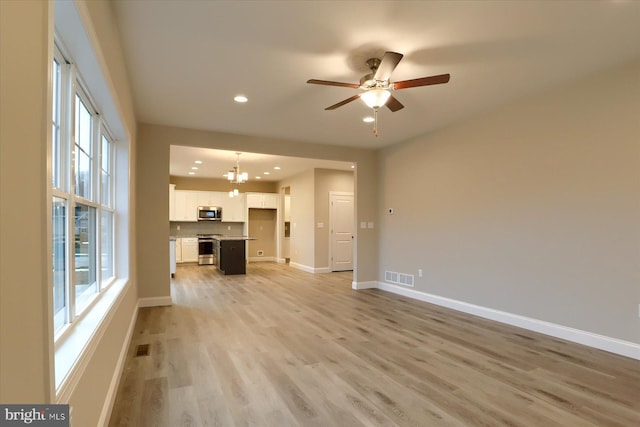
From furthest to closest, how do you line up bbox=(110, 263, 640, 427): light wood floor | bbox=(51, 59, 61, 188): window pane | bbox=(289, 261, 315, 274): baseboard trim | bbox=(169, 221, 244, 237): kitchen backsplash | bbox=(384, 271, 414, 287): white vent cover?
bbox=(169, 221, 244, 237): kitchen backsplash < bbox=(289, 261, 315, 274): baseboard trim < bbox=(384, 271, 414, 287): white vent cover < bbox=(110, 263, 640, 427): light wood floor < bbox=(51, 59, 61, 188): window pane

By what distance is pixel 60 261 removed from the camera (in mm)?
1659

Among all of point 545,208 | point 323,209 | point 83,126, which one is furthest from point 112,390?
point 323,209

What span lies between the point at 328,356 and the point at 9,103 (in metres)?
2.92

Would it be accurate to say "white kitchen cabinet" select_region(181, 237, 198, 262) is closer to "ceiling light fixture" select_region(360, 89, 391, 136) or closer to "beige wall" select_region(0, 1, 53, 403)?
"ceiling light fixture" select_region(360, 89, 391, 136)

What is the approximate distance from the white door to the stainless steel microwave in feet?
12.4

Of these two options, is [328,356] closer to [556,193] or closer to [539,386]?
[539,386]

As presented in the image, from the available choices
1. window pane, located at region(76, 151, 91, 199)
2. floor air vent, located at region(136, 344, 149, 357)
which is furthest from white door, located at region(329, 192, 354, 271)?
window pane, located at region(76, 151, 91, 199)

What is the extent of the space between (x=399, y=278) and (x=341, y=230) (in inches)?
123

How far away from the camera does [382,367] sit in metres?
2.85

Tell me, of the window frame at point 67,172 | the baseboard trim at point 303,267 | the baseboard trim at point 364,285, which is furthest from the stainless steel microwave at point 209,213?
the window frame at point 67,172

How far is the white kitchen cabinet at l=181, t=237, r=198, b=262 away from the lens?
399 inches

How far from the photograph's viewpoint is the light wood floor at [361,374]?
2143mm

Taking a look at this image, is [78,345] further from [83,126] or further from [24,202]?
[83,126]

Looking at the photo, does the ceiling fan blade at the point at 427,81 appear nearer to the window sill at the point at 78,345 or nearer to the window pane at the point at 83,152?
the window pane at the point at 83,152
